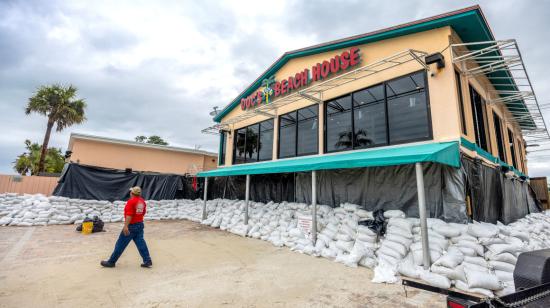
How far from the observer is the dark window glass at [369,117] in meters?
6.64

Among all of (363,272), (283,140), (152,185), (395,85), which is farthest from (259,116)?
(363,272)

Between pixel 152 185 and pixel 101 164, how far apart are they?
3310mm

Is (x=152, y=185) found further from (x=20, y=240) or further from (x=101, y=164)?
(x=20, y=240)

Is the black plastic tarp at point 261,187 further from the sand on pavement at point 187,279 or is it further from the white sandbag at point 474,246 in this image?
the white sandbag at point 474,246

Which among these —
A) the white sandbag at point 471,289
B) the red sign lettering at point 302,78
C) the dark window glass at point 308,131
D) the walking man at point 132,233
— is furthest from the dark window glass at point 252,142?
the white sandbag at point 471,289

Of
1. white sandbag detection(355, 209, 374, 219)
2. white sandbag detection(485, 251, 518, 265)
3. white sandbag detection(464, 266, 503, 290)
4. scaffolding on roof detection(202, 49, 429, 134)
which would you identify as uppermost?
scaffolding on roof detection(202, 49, 429, 134)

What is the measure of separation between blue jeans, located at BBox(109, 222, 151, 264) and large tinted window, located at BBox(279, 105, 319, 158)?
5.68 meters

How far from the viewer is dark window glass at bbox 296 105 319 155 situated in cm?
845

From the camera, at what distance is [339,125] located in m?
7.72

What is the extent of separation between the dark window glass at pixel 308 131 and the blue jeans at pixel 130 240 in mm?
5680

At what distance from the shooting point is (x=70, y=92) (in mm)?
16500

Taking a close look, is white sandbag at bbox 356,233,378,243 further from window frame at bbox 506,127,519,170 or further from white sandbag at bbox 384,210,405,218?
window frame at bbox 506,127,519,170

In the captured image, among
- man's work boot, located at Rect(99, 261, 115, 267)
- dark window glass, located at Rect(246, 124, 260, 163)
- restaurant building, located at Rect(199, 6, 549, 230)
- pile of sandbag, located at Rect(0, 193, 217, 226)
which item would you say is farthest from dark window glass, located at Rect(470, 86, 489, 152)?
pile of sandbag, located at Rect(0, 193, 217, 226)

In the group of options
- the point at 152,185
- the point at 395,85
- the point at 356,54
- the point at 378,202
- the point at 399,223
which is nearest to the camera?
the point at 399,223
